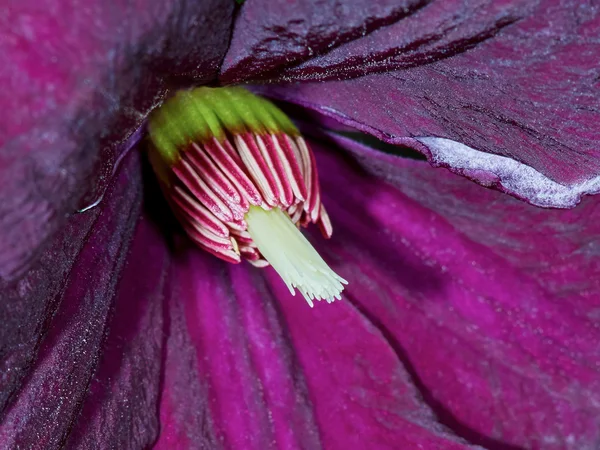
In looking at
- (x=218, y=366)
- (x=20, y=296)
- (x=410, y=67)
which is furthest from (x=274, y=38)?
(x=218, y=366)

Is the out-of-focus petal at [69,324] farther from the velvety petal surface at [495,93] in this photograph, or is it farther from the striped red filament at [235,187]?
the velvety petal surface at [495,93]

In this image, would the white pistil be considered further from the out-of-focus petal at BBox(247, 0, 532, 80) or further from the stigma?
the out-of-focus petal at BBox(247, 0, 532, 80)

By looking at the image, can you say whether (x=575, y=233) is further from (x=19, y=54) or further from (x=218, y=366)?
(x=19, y=54)

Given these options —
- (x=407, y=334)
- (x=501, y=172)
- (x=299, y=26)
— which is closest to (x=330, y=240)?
(x=407, y=334)

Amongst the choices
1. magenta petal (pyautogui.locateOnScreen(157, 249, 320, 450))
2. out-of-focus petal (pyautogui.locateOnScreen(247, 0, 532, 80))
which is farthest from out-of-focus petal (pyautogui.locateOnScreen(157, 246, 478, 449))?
out-of-focus petal (pyautogui.locateOnScreen(247, 0, 532, 80))

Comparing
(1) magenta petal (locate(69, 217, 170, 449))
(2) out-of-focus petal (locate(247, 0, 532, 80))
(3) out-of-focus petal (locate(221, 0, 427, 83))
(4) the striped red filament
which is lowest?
(1) magenta petal (locate(69, 217, 170, 449))

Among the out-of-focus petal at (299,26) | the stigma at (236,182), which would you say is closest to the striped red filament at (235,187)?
the stigma at (236,182)
